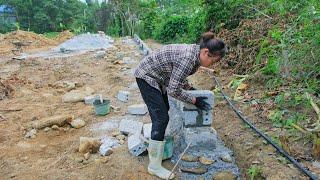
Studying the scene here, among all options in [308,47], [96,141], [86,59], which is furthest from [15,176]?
[86,59]

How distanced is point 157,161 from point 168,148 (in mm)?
292

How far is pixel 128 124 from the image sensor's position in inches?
167

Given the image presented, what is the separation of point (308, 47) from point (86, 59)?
749cm

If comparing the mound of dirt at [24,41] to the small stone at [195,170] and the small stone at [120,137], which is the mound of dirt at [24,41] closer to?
the small stone at [120,137]

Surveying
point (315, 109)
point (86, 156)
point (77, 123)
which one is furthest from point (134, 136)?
point (315, 109)

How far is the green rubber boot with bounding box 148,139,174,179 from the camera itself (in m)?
3.17

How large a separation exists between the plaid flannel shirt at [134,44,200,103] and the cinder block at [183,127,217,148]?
0.65 meters

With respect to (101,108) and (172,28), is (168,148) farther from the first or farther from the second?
(172,28)

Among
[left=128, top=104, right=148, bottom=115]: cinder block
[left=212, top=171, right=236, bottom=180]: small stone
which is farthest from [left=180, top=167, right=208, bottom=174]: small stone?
[left=128, top=104, right=148, bottom=115]: cinder block

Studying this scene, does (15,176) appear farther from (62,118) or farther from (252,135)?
(252,135)

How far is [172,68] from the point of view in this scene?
3.01 meters

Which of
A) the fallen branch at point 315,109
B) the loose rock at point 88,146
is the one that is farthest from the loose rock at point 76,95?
the fallen branch at point 315,109

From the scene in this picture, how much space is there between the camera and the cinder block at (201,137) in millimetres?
3574

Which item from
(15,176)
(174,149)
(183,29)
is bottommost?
(15,176)
